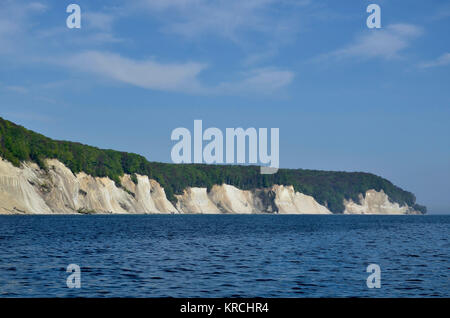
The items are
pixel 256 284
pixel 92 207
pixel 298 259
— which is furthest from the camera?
pixel 92 207

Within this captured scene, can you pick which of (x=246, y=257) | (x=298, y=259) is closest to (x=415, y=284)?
(x=298, y=259)

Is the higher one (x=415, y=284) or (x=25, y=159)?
(x=25, y=159)

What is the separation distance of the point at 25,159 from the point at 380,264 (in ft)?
420

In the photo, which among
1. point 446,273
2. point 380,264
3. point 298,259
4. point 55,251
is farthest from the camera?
point 55,251

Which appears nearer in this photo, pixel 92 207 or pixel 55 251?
pixel 55 251

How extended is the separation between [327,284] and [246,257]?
13.8m

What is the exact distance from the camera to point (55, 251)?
41.7 m
